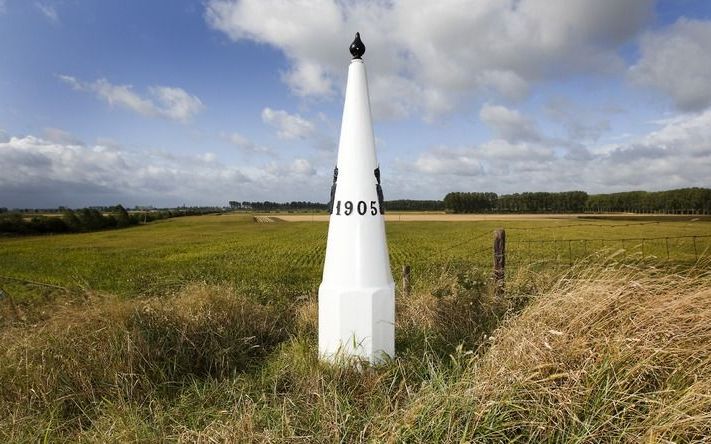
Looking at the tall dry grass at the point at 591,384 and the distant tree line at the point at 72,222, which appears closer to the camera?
the tall dry grass at the point at 591,384

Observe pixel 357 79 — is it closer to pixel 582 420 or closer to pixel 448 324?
pixel 448 324

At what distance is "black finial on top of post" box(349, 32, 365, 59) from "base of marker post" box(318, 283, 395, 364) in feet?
9.36

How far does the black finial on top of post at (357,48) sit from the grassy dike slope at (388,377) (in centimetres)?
357

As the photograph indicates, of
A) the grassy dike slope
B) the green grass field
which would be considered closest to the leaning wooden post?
the green grass field

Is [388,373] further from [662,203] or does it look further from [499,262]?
[662,203]

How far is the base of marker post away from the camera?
462 centimetres

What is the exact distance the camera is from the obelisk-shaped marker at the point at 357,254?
15.3 ft

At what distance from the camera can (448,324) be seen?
222 inches

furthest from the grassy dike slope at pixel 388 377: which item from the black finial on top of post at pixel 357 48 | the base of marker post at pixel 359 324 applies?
the black finial on top of post at pixel 357 48

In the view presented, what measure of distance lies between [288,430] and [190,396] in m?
1.65

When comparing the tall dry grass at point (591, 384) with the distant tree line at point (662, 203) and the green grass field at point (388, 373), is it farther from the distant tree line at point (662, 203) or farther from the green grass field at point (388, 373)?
the distant tree line at point (662, 203)

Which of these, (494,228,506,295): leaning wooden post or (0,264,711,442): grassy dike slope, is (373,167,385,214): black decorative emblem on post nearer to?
(0,264,711,442): grassy dike slope

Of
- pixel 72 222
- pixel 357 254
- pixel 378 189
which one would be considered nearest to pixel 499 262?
pixel 378 189

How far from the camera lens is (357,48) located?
510 cm
